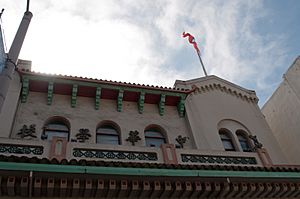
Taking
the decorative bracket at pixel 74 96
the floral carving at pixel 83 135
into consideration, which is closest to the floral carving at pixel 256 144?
the floral carving at pixel 83 135

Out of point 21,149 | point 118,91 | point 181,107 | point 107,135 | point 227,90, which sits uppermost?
point 227,90

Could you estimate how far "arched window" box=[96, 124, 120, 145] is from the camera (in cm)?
1163

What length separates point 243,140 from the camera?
13.7 metres

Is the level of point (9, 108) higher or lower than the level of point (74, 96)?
lower

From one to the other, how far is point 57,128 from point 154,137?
378cm

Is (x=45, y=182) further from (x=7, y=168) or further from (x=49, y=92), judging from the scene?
(x=49, y=92)

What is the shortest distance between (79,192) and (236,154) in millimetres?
5663

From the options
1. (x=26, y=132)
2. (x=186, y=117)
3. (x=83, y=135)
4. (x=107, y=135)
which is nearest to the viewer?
(x=26, y=132)

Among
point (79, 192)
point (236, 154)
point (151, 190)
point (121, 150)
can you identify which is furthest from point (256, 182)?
point (79, 192)

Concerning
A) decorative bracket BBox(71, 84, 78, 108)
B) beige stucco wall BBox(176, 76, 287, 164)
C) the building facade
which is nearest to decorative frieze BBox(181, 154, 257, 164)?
the building facade

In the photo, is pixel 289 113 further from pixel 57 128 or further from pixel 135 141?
pixel 57 128

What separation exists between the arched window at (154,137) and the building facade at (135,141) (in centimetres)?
4

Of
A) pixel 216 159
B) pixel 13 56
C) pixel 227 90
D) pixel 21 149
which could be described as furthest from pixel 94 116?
pixel 227 90

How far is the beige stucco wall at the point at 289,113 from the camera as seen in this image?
643 inches
